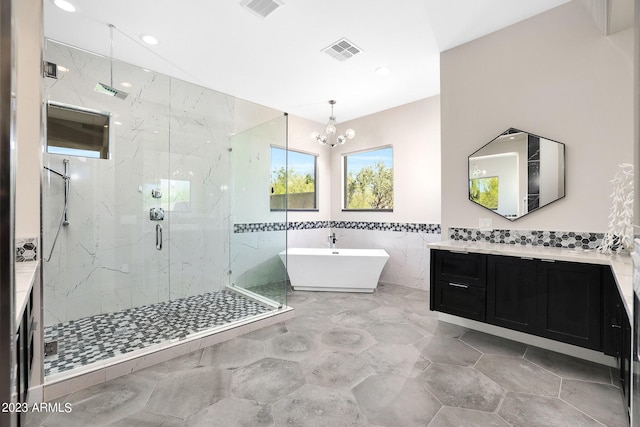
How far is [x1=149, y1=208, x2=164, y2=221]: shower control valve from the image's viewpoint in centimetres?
356

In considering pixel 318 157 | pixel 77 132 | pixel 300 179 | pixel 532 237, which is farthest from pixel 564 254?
pixel 77 132

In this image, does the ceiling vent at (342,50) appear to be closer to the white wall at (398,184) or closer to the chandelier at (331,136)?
the chandelier at (331,136)

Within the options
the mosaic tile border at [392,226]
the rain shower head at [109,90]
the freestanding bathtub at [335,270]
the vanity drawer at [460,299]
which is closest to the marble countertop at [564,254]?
the vanity drawer at [460,299]

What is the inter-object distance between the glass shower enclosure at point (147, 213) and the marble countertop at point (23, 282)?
66 centimetres

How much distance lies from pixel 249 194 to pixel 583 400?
13.4 feet

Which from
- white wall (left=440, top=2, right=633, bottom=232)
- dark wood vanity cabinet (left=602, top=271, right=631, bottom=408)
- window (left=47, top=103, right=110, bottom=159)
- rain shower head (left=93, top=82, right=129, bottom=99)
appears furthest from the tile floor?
rain shower head (left=93, top=82, right=129, bottom=99)

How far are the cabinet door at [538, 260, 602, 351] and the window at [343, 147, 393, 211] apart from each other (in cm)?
286

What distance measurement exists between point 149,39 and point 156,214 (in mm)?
2003

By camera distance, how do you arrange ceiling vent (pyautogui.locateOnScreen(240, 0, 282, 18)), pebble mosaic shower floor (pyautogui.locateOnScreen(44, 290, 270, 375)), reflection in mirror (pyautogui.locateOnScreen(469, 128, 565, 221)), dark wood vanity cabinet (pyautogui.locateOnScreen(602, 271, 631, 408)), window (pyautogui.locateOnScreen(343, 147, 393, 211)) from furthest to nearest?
window (pyautogui.locateOnScreen(343, 147, 393, 211)) → reflection in mirror (pyautogui.locateOnScreen(469, 128, 565, 221)) → ceiling vent (pyautogui.locateOnScreen(240, 0, 282, 18)) → pebble mosaic shower floor (pyautogui.locateOnScreen(44, 290, 270, 375)) → dark wood vanity cabinet (pyautogui.locateOnScreen(602, 271, 631, 408))

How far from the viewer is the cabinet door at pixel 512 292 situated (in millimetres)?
2404

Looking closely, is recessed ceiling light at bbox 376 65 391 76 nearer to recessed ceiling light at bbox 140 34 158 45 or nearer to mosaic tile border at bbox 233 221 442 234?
mosaic tile border at bbox 233 221 442 234

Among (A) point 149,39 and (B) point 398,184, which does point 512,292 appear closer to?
(B) point 398,184

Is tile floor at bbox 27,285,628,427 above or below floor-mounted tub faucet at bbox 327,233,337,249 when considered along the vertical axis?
below

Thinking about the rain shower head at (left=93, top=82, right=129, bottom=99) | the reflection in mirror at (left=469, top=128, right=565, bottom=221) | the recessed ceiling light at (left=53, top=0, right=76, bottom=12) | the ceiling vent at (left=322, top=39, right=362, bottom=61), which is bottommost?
the reflection in mirror at (left=469, top=128, right=565, bottom=221)
